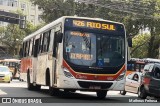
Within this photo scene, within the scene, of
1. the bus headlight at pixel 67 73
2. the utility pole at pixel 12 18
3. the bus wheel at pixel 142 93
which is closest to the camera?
the bus headlight at pixel 67 73

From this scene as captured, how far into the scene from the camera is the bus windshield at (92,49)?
1791 centimetres

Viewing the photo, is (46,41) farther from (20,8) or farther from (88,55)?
(20,8)

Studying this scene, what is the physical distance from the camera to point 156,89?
68.7ft

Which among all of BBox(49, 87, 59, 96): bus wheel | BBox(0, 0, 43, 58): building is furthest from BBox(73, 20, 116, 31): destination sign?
BBox(0, 0, 43, 58): building

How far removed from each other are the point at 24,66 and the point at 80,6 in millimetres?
27547

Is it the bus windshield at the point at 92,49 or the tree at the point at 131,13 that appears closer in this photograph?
the bus windshield at the point at 92,49

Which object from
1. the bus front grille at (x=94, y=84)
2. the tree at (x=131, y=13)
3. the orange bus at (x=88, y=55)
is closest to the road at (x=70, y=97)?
the orange bus at (x=88, y=55)

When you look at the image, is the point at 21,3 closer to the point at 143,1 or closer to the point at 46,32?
the point at 143,1

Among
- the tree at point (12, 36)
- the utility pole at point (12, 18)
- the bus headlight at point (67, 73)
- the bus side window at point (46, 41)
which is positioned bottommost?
the tree at point (12, 36)

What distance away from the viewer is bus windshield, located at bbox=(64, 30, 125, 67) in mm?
17906

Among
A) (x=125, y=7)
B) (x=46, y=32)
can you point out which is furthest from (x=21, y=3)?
(x=46, y=32)

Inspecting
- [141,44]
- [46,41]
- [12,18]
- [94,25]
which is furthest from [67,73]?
[141,44]

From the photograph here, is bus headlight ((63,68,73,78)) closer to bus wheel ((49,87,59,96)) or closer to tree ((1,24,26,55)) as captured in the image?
bus wheel ((49,87,59,96))

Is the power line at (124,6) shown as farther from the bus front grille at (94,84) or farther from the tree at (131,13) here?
the bus front grille at (94,84)
